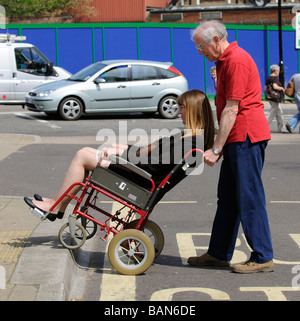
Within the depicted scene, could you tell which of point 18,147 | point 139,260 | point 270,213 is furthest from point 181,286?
point 18,147

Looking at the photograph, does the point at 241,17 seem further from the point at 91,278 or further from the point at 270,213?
the point at 91,278

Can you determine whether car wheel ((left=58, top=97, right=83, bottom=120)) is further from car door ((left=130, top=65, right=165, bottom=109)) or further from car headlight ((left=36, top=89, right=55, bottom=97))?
car door ((left=130, top=65, right=165, bottom=109))

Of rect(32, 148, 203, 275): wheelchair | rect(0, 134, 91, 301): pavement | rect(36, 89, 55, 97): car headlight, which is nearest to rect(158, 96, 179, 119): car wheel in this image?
rect(36, 89, 55, 97): car headlight

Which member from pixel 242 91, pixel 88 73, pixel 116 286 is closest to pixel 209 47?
pixel 242 91

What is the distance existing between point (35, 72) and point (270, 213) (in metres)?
14.4

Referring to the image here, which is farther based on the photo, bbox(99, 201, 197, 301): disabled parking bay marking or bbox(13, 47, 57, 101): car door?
bbox(13, 47, 57, 101): car door

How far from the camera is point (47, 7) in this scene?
39.3 metres

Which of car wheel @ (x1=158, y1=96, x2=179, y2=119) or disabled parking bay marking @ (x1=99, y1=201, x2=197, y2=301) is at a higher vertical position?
car wheel @ (x1=158, y1=96, x2=179, y2=119)

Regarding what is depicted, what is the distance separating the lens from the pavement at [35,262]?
4.40m

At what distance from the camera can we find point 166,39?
25781 millimetres

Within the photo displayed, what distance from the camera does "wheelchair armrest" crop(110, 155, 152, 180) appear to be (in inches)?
203

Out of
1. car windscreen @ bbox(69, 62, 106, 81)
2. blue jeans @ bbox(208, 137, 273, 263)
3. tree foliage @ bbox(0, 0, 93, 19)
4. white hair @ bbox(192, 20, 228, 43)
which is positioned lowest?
blue jeans @ bbox(208, 137, 273, 263)

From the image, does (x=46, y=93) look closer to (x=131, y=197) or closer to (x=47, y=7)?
(x=131, y=197)

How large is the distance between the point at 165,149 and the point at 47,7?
1410 inches
